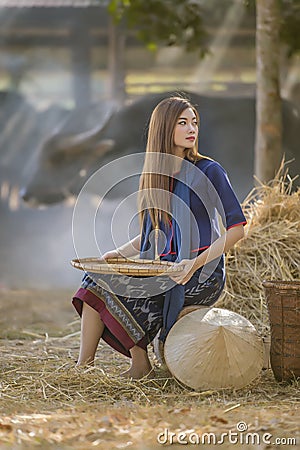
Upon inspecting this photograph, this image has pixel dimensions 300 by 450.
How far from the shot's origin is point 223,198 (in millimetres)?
2820

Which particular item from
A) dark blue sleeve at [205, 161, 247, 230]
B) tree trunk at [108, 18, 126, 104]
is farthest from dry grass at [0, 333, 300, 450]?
tree trunk at [108, 18, 126, 104]

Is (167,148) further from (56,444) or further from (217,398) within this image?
(56,444)

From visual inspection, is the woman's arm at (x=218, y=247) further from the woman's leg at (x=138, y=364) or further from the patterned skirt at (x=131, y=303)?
the woman's leg at (x=138, y=364)

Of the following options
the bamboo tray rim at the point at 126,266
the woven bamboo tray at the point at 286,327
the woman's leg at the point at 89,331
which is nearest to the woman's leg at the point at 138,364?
the woman's leg at the point at 89,331

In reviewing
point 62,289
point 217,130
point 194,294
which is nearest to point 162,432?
point 194,294

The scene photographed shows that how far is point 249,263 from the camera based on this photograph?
11.4 feet

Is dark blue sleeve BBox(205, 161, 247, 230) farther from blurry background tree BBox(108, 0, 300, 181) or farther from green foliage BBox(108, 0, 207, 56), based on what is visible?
green foliage BBox(108, 0, 207, 56)

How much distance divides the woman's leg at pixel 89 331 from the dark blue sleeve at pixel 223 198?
0.56m

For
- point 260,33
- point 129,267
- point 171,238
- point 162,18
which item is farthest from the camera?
point 162,18

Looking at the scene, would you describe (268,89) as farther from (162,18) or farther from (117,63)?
(117,63)

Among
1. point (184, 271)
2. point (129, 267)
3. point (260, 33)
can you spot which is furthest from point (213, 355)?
point (260, 33)

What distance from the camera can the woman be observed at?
9.18 feet

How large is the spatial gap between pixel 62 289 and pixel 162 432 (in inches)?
162

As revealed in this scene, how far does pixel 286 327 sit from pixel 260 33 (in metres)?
2.25
